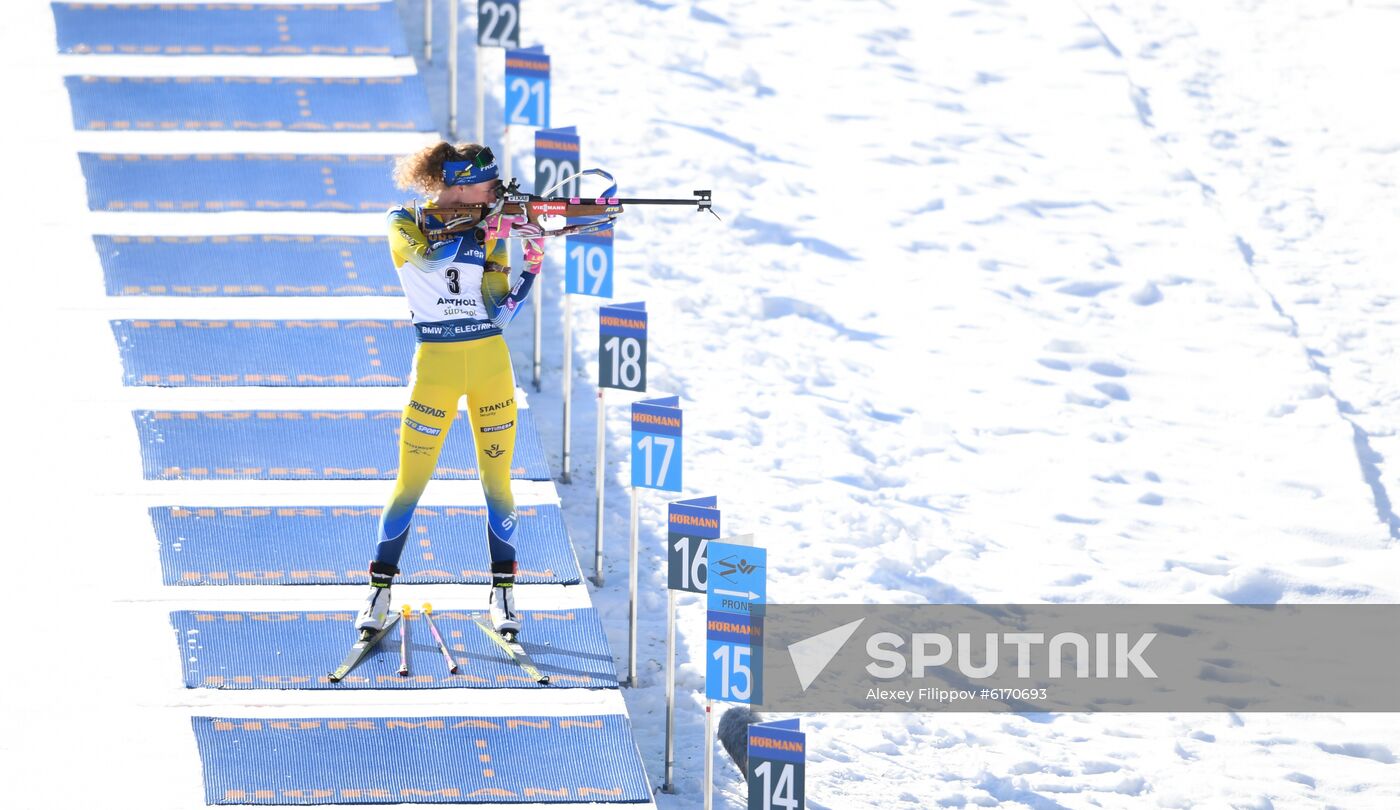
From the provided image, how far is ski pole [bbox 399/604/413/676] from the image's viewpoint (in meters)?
8.90

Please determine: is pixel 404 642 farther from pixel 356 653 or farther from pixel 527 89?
pixel 527 89

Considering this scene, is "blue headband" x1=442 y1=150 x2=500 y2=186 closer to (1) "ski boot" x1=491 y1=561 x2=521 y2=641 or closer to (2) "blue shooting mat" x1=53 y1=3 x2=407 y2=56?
(1) "ski boot" x1=491 y1=561 x2=521 y2=641

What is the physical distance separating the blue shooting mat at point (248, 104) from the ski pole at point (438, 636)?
5127 millimetres

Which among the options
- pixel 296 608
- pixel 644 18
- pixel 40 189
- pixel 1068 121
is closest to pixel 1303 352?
pixel 1068 121

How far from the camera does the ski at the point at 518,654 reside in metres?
8.95

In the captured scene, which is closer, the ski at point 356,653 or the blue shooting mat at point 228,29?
the ski at point 356,653

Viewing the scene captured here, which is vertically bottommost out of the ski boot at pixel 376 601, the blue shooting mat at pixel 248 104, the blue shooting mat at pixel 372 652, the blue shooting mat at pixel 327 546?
the blue shooting mat at pixel 372 652

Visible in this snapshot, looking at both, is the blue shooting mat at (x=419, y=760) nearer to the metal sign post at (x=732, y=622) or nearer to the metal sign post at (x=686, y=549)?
the metal sign post at (x=686, y=549)

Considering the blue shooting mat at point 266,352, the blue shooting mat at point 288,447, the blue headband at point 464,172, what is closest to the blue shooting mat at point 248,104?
the blue shooting mat at point 266,352

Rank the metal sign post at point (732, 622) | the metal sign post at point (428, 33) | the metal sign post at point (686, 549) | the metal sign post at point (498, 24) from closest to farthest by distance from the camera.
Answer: the metal sign post at point (732, 622) → the metal sign post at point (686, 549) → the metal sign post at point (498, 24) → the metal sign post at point (428, 33)

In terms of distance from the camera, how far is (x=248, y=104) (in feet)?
44.5

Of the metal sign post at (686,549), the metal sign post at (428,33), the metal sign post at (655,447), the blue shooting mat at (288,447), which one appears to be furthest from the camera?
the metal sign post at (428,33)

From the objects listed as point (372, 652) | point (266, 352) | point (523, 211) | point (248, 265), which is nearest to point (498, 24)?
point (248, 265)

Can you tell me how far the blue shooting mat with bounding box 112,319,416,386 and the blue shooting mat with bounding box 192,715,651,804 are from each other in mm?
2918
